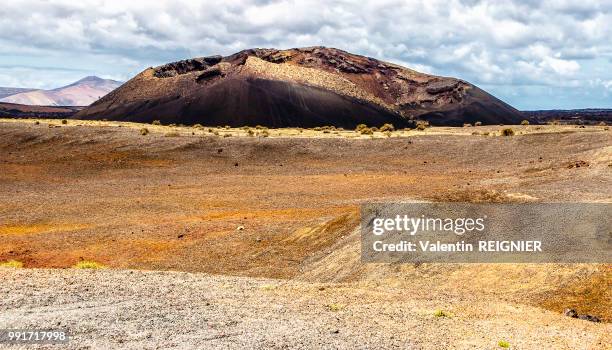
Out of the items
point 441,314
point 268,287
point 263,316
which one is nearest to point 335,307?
point 263,316

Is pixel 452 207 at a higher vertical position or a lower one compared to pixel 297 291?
higher

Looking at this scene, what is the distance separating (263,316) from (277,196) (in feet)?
69.6

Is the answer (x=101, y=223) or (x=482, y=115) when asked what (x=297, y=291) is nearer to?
(x=101, y=223)

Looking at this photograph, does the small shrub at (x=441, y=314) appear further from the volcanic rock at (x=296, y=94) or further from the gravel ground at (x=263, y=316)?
the volcanic rock at (x=296, y=94)

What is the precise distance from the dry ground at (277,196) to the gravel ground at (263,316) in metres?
0.25

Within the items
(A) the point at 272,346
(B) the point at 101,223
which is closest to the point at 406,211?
(A) the point at 272,346

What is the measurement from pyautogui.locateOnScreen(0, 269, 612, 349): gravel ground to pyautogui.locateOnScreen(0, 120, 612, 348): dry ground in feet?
0.82

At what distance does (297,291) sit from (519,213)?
336 inches

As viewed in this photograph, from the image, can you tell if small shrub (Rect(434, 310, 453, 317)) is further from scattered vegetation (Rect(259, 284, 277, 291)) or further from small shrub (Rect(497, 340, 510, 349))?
scattered vegetation (Rect(259, 284, 277, 291))

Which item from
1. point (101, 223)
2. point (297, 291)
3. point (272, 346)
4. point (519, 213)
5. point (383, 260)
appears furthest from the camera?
point (101, 223)

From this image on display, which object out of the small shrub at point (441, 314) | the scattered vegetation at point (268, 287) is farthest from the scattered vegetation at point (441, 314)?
the scattered vegetation at point (268, 287)

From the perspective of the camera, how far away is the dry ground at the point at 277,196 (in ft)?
50.0

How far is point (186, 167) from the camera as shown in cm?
4459

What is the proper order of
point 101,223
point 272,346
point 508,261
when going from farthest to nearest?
point 101,223, point 508,261, point 272,346
